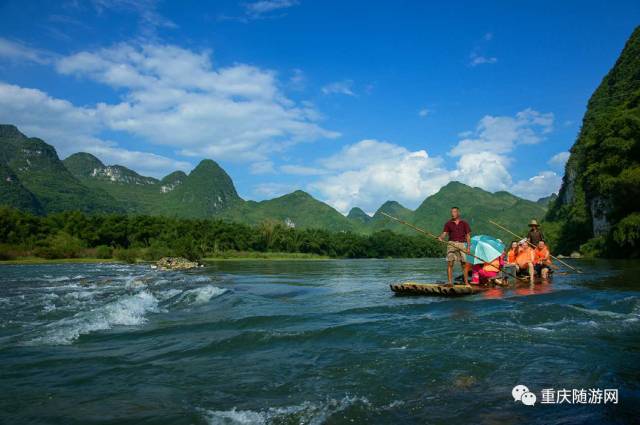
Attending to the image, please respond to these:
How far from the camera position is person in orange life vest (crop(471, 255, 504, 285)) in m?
15.6

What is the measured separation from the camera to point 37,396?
503 cm

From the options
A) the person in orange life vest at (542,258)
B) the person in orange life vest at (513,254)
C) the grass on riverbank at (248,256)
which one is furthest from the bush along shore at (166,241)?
the person in orange life vest at (542,258)

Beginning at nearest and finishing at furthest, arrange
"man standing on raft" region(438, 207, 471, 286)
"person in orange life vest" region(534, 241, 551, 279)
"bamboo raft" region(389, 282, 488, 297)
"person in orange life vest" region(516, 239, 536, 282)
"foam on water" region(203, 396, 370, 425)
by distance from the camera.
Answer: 1. "foam on water" region(203, 396, 370, 425)
2. "bamboo raft" region(389, 282, 488, 297)
3. "man standing on raft" region(438, 207, 471, 286)
4. "person in orange life vest" region(516, 239, 536, 282)
5. "person in orange life vest" region(534, 241, 551, 279)

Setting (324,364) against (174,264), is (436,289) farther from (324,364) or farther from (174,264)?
(174,264)

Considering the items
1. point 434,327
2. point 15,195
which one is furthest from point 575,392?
point 15,195

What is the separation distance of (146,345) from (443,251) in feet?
463

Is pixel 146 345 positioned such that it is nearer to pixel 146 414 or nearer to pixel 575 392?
pixel 146 414

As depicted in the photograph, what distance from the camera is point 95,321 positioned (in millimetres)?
9859

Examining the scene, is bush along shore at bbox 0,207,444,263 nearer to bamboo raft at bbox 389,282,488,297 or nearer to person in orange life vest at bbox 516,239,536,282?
person in orange life vest at bbox 516,239,536,282
